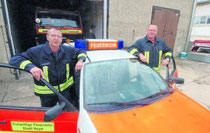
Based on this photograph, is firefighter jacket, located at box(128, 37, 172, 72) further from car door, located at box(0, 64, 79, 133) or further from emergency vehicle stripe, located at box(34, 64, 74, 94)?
car door, located at box(0, 64, 79, 133)

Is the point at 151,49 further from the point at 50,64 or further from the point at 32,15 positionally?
the point at 32,15

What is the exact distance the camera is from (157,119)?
4.30ft

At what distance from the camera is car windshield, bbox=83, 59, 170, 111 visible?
148cm

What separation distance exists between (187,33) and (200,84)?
5763mm

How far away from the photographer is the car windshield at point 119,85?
1484 mm

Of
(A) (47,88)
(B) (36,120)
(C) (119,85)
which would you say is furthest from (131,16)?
(B) (36,120)

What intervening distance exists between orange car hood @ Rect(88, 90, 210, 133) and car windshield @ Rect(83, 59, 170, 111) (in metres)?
0.10

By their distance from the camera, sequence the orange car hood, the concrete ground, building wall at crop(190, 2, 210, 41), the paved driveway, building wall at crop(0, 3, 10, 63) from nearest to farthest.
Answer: the orange car hood < the concrete ground < the paved driveway < building wall at crop(0, 3, 10, 63) < building wall at crop(190, 2, 210, 41)

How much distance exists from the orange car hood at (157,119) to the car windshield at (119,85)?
0.34ft

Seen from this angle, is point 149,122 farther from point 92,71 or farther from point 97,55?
point 97,55

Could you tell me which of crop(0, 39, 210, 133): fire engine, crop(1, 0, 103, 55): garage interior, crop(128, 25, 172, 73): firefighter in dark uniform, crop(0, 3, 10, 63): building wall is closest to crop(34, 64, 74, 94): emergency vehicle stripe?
crop(0, 39, 210, 133): fire engine

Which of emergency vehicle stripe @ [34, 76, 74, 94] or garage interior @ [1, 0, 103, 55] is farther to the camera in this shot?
garage interior @ [1, 0, 103, 55]

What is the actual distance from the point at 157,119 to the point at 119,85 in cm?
64

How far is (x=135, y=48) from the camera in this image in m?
2.82
